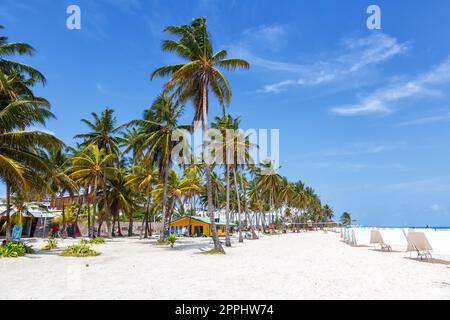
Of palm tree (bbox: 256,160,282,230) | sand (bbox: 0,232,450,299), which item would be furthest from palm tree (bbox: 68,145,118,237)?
palm tree (bbox: 256,160,282,230)

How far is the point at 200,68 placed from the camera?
19578 mm

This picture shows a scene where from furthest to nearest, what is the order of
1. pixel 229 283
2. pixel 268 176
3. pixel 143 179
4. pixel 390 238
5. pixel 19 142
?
pixel 268 176 → pixel 143 179 → pixel 390 238 → pixel 19 142 → pixel 229 283

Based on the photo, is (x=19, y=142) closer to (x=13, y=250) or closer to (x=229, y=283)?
(x=13, y=250)

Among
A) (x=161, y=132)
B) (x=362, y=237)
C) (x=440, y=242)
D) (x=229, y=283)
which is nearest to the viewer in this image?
(x=229, y=283)

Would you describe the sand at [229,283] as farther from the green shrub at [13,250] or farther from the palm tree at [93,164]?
the palm tree at [93,164]

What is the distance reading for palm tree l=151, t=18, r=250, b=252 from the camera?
1920 centimetres

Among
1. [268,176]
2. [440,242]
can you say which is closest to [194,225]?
[268,176]

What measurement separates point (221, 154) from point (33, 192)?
18.8 meters

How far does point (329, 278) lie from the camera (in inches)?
366

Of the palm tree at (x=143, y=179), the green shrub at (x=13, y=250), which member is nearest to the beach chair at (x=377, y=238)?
the green shrub at (x=13, y=250)

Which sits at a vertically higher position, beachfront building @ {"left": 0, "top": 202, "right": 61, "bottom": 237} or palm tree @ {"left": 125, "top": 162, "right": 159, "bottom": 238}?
palm tree @ {"left": 125, "top": 162, "right": 159, "bottom": 238}

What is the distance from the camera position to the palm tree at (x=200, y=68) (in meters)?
19.2

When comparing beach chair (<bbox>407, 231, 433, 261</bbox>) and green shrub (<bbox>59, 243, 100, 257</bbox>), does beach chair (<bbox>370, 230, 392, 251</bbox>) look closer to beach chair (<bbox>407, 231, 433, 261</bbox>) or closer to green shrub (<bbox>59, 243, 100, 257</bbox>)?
beach chair (<bbox>407, 231, 433, 261</bbox>)

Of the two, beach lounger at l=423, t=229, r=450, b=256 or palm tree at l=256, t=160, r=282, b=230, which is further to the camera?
palm tree at l=256, t=160, r=282, b=230
